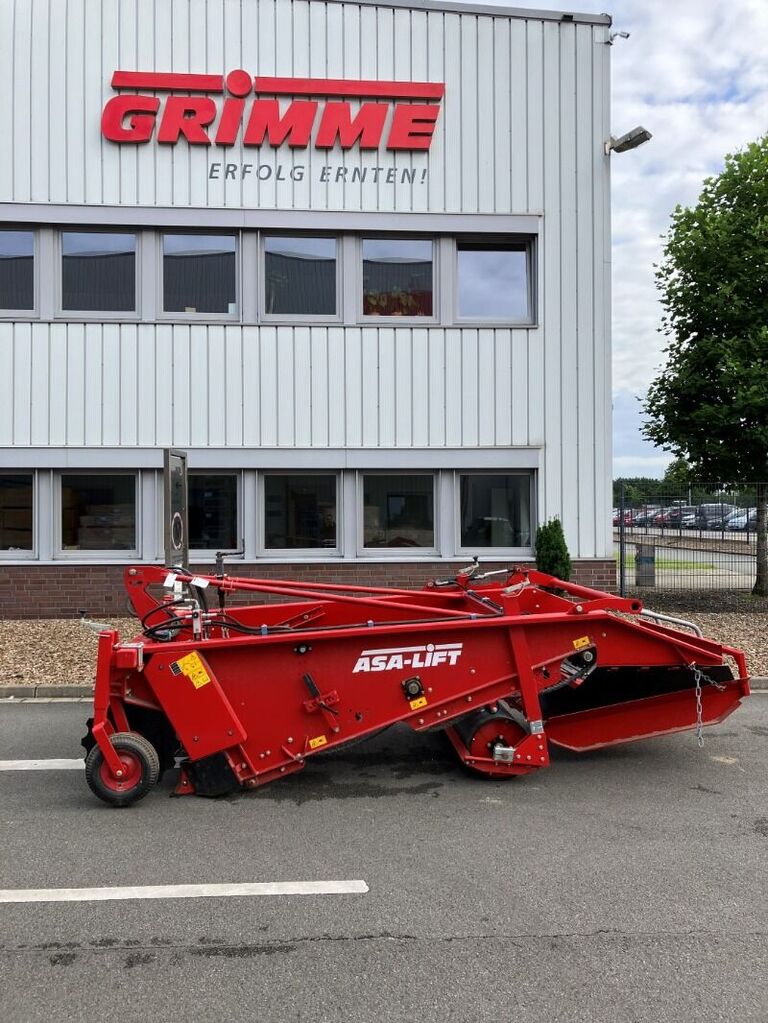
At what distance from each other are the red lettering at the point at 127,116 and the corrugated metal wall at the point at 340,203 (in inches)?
6.3

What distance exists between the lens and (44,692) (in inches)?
294

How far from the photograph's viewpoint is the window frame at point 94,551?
11.2m

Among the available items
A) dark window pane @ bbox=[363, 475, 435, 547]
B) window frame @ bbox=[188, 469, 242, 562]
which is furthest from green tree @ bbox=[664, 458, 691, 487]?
window frame @ bbox=[188, 469, 242, 562]

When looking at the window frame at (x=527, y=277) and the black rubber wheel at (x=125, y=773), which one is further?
the window frame at (x=527, y=277)

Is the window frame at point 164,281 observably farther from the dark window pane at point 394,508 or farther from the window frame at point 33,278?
the dark window pane at point 394,508

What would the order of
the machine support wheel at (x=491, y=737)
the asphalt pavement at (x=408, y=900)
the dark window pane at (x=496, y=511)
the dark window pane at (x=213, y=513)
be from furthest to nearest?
the dark window pane at (x=496, y=511) → the dark window pane at (x=213, y=513) → the machine support wheel at (x=491, y=737) → the asphalt pavement at (x=408, y=900)

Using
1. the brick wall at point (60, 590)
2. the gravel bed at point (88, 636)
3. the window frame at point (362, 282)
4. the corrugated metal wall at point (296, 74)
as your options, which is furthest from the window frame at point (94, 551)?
the window frame at point (362, 282)

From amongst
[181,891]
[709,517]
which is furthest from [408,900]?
[709,517]

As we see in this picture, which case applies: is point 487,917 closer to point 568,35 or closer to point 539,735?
point 539,735

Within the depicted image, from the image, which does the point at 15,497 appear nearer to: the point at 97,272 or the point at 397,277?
the point at 97,272

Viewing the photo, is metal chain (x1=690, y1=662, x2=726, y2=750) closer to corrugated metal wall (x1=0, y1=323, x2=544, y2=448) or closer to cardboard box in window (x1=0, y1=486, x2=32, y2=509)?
corrugated metal wall (x1=0, y1=323, x2=544, y2=448)

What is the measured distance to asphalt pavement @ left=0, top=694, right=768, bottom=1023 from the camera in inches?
110

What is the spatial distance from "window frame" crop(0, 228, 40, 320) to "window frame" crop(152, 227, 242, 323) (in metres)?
1.61

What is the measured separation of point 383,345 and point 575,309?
2867 mm
